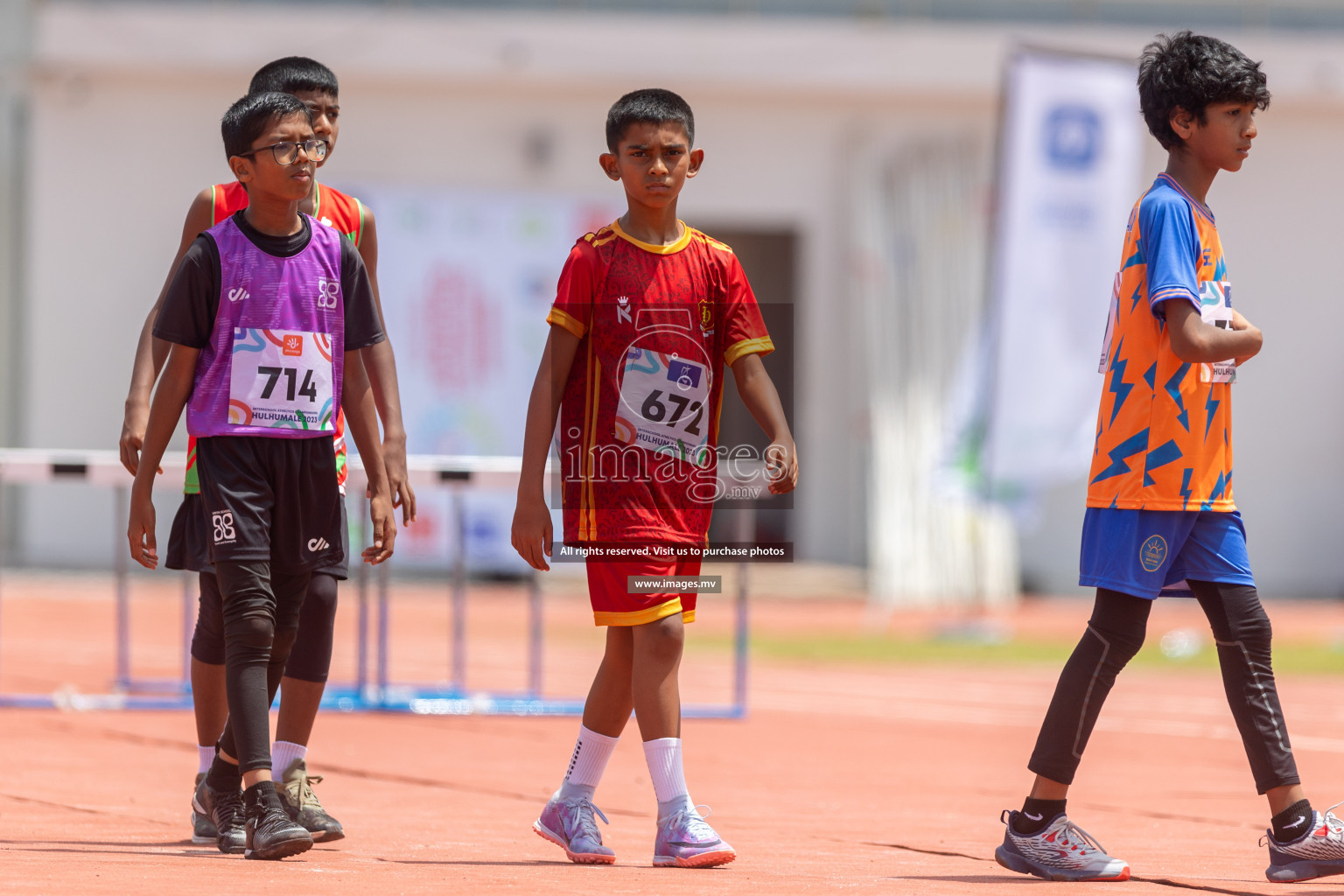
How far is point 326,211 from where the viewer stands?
508 cm

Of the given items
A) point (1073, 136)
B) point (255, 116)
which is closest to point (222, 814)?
point (255, 116)

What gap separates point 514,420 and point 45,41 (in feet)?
20.4

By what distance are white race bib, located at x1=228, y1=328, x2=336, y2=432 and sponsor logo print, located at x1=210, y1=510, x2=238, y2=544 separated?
0.22 metres

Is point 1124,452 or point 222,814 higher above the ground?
point 1124,452

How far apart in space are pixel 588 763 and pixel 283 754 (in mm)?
824

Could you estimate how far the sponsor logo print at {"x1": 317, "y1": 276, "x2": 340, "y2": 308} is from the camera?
15.1ft

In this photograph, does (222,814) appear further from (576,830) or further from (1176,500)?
(1176,500)

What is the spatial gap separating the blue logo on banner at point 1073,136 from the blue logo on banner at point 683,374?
10.0 metres

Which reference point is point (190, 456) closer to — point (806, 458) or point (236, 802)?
point (236, 802)

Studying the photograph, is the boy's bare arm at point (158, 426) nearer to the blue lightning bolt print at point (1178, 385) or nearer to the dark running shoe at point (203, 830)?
the dark running shoe at point (203, 830)

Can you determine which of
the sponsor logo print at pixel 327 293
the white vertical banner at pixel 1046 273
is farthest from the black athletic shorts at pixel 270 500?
the white vertical banner at pixel 1046 273

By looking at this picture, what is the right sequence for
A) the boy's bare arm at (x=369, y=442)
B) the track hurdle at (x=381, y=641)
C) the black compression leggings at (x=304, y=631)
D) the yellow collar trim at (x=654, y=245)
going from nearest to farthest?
1. the yellow collar trim at (x=654, y=245)
2. the boy's bare arm at (x=369, y=442)
3. the black compression leggings at (x=304, y=631)
4. the track hurdle at (x=381, y=641)

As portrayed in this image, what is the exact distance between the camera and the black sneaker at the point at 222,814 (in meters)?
4.54

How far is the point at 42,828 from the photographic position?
4953 mm
